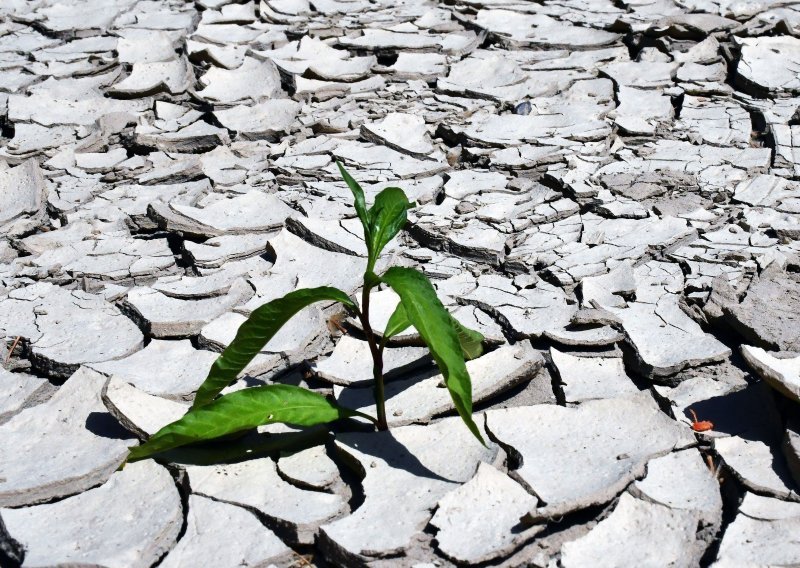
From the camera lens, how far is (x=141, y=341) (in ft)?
6.42

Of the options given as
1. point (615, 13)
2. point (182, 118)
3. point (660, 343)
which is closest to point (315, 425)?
point (660, 343)

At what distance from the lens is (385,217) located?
1.59m

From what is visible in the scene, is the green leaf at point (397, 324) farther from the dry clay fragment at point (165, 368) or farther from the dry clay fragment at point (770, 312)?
the dry clay fragment at point (770, 312)

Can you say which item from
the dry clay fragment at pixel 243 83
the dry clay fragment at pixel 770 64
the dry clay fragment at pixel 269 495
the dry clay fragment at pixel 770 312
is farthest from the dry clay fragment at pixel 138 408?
the dry clay fragment at pixel 770 64

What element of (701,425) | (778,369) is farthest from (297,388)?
(778,369)

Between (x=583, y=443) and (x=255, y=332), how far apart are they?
551 millimetres

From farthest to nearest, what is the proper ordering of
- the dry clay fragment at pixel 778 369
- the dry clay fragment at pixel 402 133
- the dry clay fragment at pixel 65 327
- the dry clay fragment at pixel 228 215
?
the dry clay fragment at pixel 402 133 → the dry clay fragment at pixel 228 215 → the dry clay fragment at pixel 65 327 → the dry clay fragment at pixel 778 369

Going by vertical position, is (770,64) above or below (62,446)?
above

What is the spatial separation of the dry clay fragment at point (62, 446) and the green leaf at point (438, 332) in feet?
1.83

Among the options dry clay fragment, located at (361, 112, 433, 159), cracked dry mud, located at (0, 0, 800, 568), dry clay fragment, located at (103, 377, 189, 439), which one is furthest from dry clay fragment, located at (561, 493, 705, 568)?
dry clay fragment, located at (361, 112, 433, 159)

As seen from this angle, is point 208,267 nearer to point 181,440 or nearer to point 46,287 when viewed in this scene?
point 46,287

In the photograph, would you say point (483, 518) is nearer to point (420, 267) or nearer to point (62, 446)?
point (62, 446)

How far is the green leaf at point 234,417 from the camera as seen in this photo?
1478 millimetres

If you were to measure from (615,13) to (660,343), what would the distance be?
2135 millimetres
